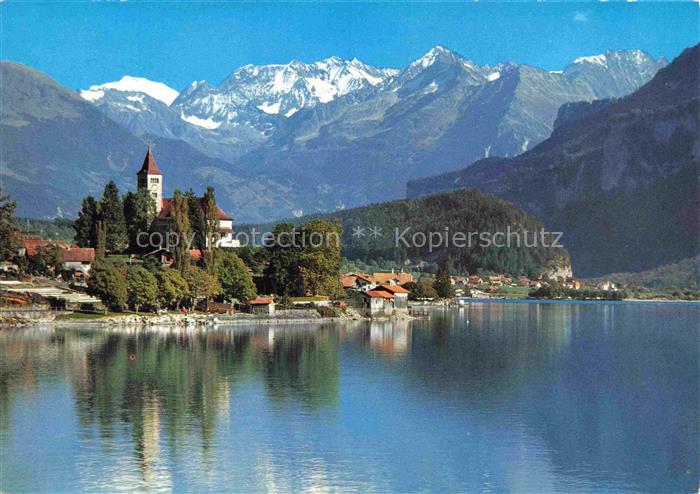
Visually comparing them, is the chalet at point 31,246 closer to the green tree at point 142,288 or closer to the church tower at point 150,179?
the church tower at point 150,179

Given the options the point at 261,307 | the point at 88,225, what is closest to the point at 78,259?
the point at 88,225

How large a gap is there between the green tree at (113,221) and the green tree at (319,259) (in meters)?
19.4

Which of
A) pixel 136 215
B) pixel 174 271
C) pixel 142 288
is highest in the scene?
pixel 136 215

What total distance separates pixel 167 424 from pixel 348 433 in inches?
293

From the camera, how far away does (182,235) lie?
96312 millimetres

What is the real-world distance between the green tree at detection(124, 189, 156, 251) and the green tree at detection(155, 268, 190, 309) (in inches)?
863

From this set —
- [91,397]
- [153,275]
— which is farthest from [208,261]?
[91,397]

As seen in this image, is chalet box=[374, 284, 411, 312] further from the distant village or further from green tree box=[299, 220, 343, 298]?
green tree box=[299, 220, 343, 298]

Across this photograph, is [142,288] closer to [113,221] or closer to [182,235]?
[182,235]

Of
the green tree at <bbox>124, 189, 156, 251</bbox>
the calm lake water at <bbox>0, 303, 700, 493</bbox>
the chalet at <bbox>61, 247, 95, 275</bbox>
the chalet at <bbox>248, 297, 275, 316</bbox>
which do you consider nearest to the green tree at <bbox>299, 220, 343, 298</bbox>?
the chalet at <bbox>248, 297, 275, 316</bbox>

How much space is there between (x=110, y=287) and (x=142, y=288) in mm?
2753

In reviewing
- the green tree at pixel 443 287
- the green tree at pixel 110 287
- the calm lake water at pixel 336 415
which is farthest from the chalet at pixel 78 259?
the green tree at pixel 443 287

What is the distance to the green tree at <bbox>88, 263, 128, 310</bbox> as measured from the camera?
9006 cm

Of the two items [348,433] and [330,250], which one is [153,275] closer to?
[330,250]
